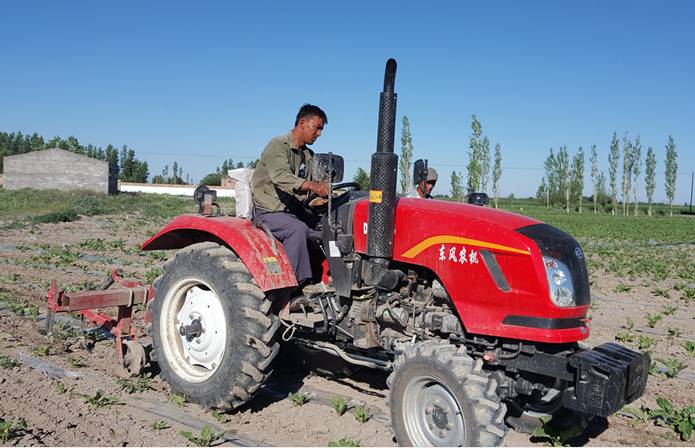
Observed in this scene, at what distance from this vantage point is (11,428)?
12.6ft

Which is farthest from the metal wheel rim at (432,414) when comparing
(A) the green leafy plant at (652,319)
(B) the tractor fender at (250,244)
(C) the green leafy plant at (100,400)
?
(A) the green leafy plant at (652,319)

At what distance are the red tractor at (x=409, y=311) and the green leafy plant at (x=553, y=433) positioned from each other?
11 centimetres

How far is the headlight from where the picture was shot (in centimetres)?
339

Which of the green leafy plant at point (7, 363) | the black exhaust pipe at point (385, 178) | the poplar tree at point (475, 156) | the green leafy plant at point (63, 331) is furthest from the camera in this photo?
the poplar tree at point (475, 156)

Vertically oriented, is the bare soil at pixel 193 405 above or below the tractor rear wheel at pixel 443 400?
below

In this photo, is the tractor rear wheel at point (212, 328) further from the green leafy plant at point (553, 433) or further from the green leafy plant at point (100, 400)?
the green leafy plant at point (553, 433)

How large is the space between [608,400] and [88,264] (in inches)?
419

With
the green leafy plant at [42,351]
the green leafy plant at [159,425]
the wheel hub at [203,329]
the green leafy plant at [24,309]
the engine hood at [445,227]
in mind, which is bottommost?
the green leafy plant at [159,425]

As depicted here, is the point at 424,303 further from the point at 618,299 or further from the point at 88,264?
the point at 88,264

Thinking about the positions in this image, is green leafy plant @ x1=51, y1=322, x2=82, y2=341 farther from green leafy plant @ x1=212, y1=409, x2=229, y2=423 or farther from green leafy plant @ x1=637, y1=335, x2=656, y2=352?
green leafy plant @ x1=637, y1=335, x2=656, y2=352

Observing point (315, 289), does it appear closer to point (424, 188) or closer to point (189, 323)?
point (189, 323)

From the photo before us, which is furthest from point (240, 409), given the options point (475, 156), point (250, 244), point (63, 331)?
point (475, 156)

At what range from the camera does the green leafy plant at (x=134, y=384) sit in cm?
Answer: 481

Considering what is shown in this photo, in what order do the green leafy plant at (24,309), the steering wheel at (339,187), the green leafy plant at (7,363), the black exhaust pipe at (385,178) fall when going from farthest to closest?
1. the green leafy plant at (24,309)
2. the green leafy plant at (7,363)
3. the steering wheel at (339,187)
4. the black exhaust pipe at (385,178)
